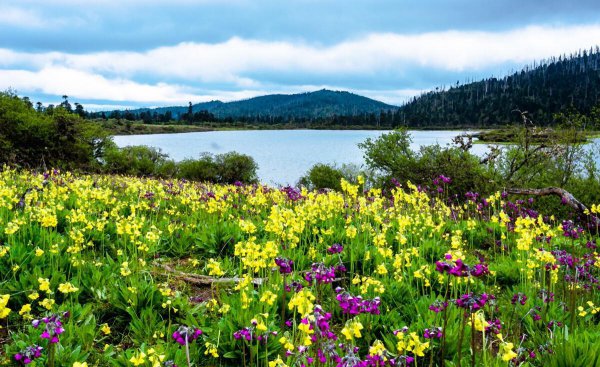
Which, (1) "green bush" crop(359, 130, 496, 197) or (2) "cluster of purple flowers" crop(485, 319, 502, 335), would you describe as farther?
(1) "green bush" crop(359, 130, 496, 197)

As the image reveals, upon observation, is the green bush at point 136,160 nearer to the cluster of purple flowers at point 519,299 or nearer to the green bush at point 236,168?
the green bush at point 236,168

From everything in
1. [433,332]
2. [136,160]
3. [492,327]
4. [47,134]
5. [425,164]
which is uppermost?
[47,134]

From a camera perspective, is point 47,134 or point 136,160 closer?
point 47,134

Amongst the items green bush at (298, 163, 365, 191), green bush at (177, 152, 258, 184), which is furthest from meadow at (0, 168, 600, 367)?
green bush at (177, 152, 258, 184)

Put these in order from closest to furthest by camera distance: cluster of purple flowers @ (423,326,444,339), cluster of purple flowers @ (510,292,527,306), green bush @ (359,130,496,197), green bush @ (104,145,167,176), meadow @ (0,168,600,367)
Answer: meadow @ (0,168,600,367)
cluster of purple flowers @ (423,326,444,339)
cluster of purple flowers @ (510,292,527,306)
green bush @ (359,130,496,197)
green bush @ (104,145,167,176)

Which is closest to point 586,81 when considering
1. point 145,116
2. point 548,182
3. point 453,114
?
point 453,114

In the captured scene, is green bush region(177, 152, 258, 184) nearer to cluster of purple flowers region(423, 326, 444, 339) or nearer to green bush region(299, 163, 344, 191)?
green bush region(299, 163, 344, 191)

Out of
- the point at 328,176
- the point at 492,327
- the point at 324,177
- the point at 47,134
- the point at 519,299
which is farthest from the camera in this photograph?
the point at 328,176

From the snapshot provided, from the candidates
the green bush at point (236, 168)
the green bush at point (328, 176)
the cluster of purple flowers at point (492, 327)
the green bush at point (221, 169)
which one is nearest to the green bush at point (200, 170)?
the green bush at point (221, 169)

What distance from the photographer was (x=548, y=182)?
2184 cm

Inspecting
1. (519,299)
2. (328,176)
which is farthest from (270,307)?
(328,176)

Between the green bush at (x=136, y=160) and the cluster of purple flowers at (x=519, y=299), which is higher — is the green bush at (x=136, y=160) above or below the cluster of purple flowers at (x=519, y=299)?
below

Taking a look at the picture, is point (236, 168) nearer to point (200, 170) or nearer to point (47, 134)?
point (200, 170)

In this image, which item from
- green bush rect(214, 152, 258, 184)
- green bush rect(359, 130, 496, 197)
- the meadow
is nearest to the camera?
the meadow
